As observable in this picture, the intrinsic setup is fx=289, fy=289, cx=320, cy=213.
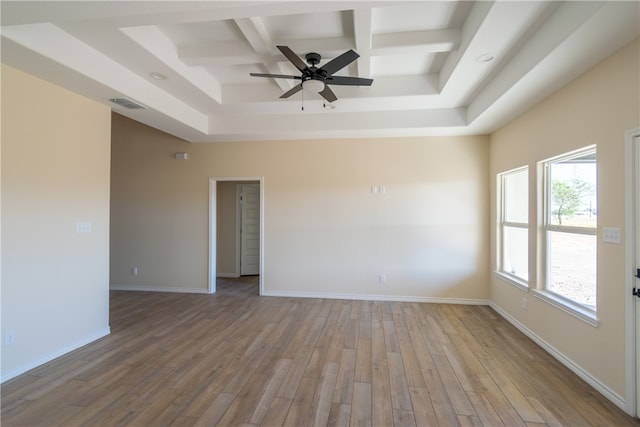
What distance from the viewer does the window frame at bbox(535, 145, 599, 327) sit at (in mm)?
2528

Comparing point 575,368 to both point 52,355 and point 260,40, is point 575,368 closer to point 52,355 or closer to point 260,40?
point 260,40

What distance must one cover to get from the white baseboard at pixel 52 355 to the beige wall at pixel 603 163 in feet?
16.1

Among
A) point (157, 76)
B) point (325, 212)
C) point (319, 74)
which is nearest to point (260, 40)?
point (319, 74)

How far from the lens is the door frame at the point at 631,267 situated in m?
2.05

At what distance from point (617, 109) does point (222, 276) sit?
6.71 metres

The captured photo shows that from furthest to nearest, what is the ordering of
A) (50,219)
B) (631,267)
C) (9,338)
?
(50,219) < (9,338) < (631,267)

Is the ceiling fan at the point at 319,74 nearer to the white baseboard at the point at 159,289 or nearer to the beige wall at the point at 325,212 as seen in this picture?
the beige wall at the point at 325,212

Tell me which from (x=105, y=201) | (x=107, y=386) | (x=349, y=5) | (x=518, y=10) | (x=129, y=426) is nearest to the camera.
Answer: (x=349, y=5)

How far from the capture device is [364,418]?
204cm

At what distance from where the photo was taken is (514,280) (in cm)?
381

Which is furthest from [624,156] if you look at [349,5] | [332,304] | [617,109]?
[332,304]

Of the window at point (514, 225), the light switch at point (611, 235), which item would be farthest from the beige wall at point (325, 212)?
the light switch at point (611, 235)

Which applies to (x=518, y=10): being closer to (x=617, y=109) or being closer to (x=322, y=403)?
(x=617, y=109)

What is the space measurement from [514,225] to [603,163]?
1757 mm
